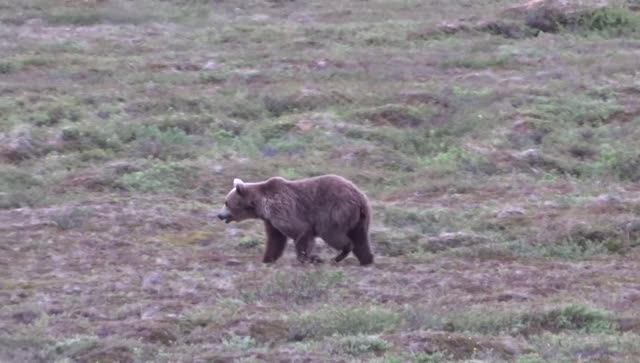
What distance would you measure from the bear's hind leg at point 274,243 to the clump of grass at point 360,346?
13.4 feet

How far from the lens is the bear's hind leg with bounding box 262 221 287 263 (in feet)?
47.9

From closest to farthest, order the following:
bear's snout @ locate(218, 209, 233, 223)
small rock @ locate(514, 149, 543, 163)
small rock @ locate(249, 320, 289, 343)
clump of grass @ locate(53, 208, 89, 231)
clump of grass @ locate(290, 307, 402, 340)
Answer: small rock @ locate(249, 320, 289, 343) < clump of grass @ locate(290, 307, 402, 340) < bear's snout @ locate(218, 209, 233, 223) < clump of grass @ locate(53, 208, 89, 231) < small rock @ locate(514, 149, 543, 163)

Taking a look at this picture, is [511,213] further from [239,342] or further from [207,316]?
[239,342]

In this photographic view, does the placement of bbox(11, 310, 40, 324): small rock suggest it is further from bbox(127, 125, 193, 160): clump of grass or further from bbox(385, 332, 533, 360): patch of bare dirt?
bbox(127, 125, 193, 160): clump of grass

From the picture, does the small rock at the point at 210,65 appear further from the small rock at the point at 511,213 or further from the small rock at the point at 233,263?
the small rock at the point at 233,263

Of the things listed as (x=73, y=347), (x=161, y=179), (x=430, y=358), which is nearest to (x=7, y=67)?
(x=161, y=179)

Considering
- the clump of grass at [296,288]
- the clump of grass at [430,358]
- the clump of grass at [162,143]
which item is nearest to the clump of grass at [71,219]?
the clump of grass at [162,143]

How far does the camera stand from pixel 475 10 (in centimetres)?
3575

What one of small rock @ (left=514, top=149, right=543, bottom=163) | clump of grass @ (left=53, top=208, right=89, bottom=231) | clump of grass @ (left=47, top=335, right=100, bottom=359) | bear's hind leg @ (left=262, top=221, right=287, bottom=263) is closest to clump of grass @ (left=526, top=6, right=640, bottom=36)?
small rock @ (left=514, top=149, right=543, bottom=163)

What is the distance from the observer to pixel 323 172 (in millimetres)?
19734

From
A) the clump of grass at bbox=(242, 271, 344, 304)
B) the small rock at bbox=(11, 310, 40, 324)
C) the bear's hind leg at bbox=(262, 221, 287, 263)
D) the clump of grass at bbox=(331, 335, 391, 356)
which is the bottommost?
the bear's hind leg at bbox=(262, 221, 287, 263)

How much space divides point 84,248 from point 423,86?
37.9 feet

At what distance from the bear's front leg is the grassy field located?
20cm

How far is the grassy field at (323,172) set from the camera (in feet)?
37.1
